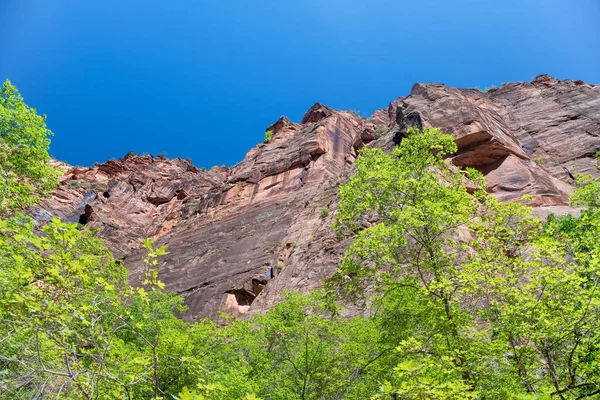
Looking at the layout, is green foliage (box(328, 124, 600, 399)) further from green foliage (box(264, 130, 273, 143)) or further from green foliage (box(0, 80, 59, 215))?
green foliage (box(264, 130, 273, 143))

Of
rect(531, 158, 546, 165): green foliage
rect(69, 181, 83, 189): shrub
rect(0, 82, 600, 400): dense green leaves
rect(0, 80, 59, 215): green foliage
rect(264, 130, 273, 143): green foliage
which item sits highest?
rect(264, 130, 273, 143): green foliage

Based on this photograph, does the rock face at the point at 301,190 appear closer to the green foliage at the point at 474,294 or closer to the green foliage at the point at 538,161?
the green foliage at the point at 538,161

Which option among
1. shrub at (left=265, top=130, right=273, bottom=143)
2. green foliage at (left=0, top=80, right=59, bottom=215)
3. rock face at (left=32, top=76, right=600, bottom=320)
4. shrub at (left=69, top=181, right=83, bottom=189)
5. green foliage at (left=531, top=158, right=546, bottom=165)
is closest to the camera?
green foliage at (left=0, top=80, right=59, bottom=215)

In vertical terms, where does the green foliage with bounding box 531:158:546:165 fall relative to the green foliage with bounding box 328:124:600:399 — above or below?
above

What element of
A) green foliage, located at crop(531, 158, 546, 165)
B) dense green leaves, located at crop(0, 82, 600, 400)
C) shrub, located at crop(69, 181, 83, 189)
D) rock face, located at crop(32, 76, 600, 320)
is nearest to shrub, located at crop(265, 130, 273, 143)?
rock face, located at crop(32, 76, 600, 320)

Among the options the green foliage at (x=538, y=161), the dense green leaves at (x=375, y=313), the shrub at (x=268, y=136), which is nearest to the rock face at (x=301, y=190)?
the green foliage at (x=538, y=161)

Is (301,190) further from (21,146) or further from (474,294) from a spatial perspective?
(474,294)

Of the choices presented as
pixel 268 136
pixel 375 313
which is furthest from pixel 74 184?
pixel 375 313

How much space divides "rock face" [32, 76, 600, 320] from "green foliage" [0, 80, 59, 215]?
46.8 ft

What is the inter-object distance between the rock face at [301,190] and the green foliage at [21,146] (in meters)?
14.3

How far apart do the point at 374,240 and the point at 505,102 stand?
47.6 meters

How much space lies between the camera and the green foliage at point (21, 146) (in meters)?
15.6

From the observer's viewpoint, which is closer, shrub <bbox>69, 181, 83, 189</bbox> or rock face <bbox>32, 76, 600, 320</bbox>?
rock face <bbox>32, 76, 600, 320</bbox>

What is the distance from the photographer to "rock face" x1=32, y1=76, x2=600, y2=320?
30334mm
